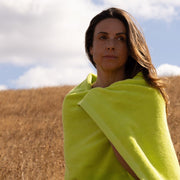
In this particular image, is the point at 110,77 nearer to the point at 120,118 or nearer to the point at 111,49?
the point at 111,49

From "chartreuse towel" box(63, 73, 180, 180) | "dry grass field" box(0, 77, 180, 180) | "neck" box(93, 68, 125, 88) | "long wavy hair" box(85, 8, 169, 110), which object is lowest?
"dry grass field" box(0, 77, 180, 180)

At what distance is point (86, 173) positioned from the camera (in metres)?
2.29

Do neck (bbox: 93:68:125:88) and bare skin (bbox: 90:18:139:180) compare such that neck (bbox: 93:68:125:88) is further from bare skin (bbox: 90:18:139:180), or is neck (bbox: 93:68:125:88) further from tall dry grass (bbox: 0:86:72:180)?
tall dry grass (bbox: 0:86:72:180)

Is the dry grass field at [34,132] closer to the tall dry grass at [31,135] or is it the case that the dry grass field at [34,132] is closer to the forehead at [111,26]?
the tall dry grass at [31,135]

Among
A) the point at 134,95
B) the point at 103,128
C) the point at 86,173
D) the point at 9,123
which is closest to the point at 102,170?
the point at 86,173

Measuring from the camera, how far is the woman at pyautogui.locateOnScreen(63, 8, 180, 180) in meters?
2.18

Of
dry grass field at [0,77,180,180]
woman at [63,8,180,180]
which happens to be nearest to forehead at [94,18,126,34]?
woman at [63,8,180,180]

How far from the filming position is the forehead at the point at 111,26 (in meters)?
2.39

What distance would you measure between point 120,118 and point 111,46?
1.66 ft

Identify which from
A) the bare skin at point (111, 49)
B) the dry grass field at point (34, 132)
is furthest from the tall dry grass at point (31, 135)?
the bare skin at point (111, 49)

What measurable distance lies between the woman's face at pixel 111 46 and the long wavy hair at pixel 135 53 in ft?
0.14

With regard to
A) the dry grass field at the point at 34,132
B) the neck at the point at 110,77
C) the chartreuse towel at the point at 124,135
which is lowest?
the dry grass field at the point at 34,132

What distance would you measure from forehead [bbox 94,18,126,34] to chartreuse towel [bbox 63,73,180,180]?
368 mm

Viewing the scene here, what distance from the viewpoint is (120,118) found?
221 cm
